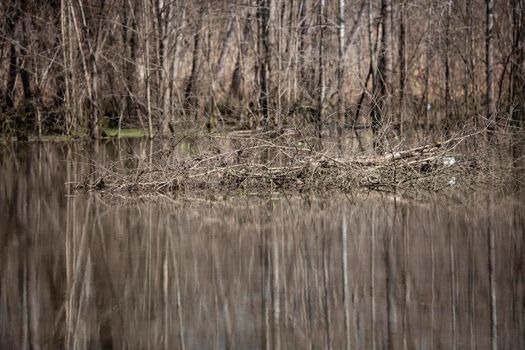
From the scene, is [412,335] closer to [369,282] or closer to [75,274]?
[369,282]

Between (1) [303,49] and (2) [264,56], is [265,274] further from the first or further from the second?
(1) [303,49]

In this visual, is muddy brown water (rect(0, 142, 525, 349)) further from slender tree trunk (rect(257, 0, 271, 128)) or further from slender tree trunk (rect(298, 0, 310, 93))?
slender tree trunk (rect(298, 0, 310, 93))

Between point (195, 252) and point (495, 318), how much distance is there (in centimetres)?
378

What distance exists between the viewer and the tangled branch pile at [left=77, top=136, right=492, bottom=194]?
14.5 metres

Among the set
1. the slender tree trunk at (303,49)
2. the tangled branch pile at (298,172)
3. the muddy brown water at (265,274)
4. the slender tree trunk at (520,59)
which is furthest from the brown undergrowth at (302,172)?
the slender tree trunk at (303,49)

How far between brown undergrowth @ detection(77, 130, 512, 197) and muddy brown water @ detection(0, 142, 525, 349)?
1.02 m

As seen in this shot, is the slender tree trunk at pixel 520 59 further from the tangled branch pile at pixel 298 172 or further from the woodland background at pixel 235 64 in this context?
the tangled branch pile at pixel 298 172

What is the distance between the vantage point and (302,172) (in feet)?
48.3

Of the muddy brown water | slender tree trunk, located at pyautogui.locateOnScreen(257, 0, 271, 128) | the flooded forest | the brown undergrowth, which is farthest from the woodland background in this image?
the muddy brown water

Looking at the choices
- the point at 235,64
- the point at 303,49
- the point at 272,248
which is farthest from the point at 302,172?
the point at 235,64

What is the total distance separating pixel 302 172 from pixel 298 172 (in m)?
0.06

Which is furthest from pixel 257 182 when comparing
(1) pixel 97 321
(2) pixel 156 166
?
(1) pixel 97 321

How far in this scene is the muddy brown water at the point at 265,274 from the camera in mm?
6387

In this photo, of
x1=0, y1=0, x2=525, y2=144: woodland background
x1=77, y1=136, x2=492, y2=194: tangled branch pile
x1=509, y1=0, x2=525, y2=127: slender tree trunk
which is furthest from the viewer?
x1=0, y1=0, x2=525, y2=144: woodland background
